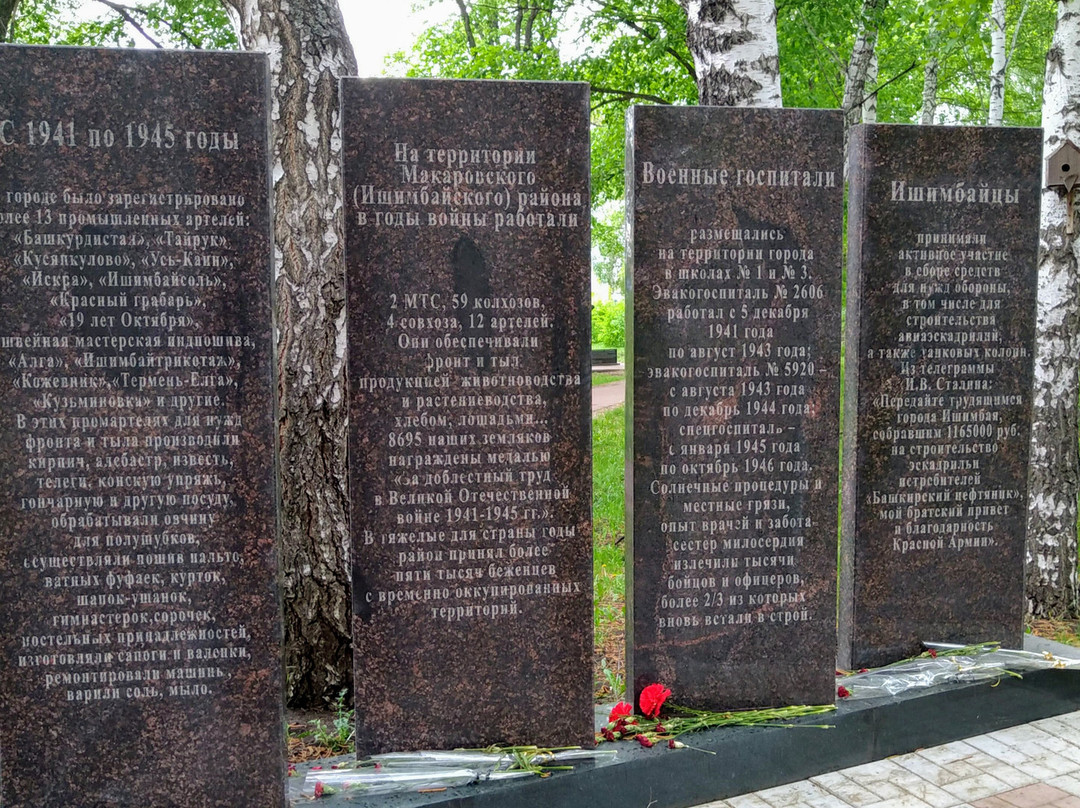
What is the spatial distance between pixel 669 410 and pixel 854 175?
1363 mm

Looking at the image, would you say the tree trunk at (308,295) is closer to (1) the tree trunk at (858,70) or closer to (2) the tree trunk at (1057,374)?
(2) the tree trunk at (1057,374)

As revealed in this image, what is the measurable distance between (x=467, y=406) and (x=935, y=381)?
2.13 m

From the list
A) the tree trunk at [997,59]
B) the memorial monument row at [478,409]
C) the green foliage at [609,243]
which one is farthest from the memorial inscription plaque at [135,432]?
the green foliage at [609,243]

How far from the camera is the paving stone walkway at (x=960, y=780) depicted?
3.49 meters

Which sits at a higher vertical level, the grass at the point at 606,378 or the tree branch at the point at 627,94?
the tree branch at the point at 627,94

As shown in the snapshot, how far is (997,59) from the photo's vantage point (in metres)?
10.7

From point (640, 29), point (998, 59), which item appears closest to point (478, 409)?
point (998, 59)

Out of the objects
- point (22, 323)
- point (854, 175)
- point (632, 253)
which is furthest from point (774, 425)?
point (22, 323)

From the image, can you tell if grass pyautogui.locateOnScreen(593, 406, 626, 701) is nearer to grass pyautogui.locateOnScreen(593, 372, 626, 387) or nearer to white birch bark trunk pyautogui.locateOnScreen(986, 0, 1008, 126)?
white birch bark trunk pyautogui.locateOnScreen(986, 0, 1008, 126)

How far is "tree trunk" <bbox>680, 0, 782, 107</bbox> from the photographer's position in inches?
209

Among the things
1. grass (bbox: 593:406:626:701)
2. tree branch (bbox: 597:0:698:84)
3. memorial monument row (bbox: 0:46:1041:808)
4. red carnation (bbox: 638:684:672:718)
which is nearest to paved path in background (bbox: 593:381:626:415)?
grass (bbox: 593:406:626:701)

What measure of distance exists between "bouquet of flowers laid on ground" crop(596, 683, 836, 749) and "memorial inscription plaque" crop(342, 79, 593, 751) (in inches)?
10.3

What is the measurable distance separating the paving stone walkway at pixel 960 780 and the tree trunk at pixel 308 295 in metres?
2.16

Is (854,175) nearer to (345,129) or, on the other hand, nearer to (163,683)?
(345,129)
